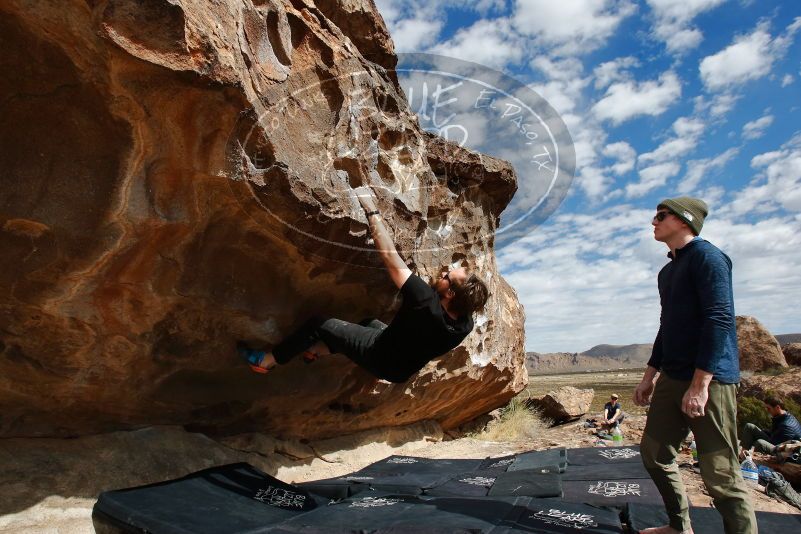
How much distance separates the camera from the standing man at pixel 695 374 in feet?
9.29

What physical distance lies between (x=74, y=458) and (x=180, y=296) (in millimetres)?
1427

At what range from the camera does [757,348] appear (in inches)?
850

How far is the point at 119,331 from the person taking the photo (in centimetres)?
378

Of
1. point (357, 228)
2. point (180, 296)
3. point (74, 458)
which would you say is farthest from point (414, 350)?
point (74, 458)

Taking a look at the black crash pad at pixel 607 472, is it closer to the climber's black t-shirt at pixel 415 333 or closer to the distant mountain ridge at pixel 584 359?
the climber's black t-shirt at pixel 415 333

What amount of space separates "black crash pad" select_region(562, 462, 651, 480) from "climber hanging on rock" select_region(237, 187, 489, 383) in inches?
84.4

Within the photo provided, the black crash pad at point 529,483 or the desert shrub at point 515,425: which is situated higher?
the desert shrub at point 515,425

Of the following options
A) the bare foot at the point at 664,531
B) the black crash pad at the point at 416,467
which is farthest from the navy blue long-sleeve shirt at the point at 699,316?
the black crash pad at the point at 416,467

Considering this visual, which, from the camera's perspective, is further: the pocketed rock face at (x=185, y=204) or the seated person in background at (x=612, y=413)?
the seated person in background at (x=612, y=413)

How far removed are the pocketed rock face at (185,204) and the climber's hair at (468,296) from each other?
0.91 metres

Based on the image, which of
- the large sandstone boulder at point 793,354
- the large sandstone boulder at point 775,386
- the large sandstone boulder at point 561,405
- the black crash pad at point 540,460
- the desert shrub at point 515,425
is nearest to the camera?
the black crash pad at point 540,460

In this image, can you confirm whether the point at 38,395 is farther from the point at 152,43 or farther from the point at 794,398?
the point at 794,398

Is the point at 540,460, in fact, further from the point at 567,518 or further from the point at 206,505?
the point at 206,505

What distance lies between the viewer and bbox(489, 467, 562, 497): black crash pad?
429 centimetres
